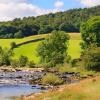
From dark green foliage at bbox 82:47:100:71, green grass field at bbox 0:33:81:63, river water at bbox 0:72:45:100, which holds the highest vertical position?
green grass field at bbox 0:33:81:63

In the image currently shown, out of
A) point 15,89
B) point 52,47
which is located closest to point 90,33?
point 52,47

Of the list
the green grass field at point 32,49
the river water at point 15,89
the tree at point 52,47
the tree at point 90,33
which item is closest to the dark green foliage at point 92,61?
the tree at point 90,33

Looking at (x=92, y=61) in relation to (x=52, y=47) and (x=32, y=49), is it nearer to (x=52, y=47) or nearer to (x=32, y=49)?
(x=52, y=47)

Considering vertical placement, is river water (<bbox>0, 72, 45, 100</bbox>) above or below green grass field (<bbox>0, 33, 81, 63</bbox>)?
below

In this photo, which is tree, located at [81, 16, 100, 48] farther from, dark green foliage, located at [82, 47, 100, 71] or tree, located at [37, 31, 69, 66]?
dark green foliage, located at [82, 47, 100, 71]

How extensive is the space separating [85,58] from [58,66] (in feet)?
60.6

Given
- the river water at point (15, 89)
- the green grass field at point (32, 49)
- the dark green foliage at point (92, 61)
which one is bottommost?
the river water at point (15, 89)

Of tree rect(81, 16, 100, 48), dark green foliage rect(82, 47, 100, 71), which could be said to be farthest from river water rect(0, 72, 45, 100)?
tree rect(81, 16, 100, 48)

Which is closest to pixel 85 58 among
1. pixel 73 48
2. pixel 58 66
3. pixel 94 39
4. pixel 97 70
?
pixel 97 70

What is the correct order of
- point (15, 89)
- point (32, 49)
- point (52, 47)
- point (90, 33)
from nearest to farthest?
1. point (15, 89)
2. point (90, 33)
3. point (52, 47)
4. point (32, 49)

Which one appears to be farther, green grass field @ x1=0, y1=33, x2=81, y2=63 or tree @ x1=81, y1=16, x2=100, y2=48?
green grass field @ x1=0, y1=33, x2=81, y2=63

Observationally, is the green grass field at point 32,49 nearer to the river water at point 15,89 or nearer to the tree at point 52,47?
the tree at point 52,47

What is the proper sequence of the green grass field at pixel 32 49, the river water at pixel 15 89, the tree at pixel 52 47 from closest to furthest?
1. the river water at pixel 15 89
2. the tree at pixel 52 47
3. the green grass field at pixel 32 49

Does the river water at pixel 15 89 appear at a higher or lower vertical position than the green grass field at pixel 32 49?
lower
